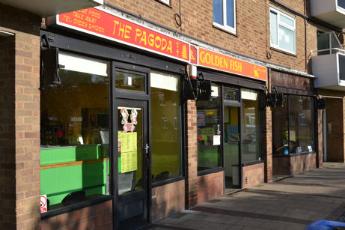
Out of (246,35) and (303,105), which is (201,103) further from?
(303,105)

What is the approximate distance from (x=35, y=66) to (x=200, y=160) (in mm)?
4966

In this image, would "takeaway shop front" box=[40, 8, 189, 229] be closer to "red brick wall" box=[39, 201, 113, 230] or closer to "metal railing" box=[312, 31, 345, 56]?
"red brick wall" box=[39, 201, 113, 230]

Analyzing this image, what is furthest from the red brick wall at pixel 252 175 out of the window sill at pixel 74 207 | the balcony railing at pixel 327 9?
the balcony railing at pixel 327 9

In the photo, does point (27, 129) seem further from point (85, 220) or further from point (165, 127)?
point (165, 127)

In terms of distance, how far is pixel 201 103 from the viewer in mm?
9617

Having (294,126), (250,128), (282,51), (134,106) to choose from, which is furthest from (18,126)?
(294,126)

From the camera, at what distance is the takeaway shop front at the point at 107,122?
5922mm

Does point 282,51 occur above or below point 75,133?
above

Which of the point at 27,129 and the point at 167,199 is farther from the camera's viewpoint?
the point at 167,199

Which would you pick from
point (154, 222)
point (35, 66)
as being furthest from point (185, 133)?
point (35, 66)

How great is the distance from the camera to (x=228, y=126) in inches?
453

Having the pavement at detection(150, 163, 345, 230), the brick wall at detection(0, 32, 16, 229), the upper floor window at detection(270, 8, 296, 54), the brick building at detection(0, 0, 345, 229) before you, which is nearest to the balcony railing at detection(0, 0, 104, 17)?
the brick building at detection(0, 0, 345, 229)

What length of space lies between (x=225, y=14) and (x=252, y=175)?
4146mm

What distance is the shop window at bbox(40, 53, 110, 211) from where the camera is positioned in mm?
5914
